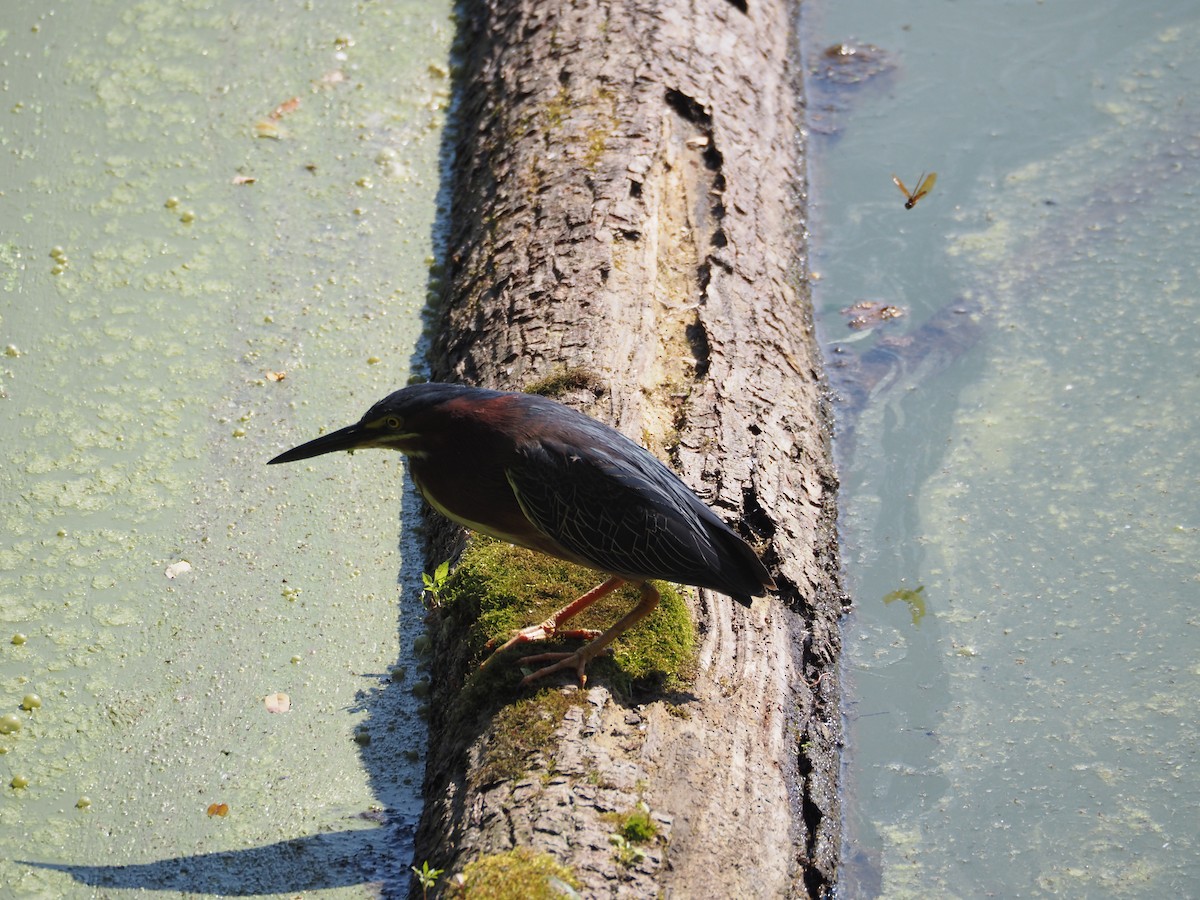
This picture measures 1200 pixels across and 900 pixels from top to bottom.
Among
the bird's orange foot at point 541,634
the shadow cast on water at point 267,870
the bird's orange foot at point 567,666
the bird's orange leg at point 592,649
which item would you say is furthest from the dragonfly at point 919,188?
the shadow cast on water at point 267,870

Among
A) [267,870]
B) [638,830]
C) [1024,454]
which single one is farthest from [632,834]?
[1024,454]

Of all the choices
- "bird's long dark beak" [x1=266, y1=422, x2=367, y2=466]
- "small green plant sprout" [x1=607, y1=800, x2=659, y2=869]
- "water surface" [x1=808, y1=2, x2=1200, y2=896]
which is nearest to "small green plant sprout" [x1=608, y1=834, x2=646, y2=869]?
"small green plant sprout" [x1=607, y1=800, x2=659, y2=869]

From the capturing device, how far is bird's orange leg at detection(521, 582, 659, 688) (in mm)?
2965

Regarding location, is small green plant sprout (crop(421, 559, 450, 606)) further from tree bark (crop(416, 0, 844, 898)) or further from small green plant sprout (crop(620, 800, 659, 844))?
small green plant sprout (crop(620, 800, 659, 844))

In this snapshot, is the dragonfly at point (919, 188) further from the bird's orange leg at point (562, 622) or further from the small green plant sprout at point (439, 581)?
the small green plant sprout at point (439, 581)

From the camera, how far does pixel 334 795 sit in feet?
10.6

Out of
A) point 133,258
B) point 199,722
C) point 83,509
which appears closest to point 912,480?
point 199,722

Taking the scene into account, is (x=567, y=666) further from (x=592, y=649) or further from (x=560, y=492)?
(x=560, y=492)

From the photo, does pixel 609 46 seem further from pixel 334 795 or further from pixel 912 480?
pixel 334 795

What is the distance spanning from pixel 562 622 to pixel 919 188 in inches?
139

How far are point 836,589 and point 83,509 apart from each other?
262 centimetres

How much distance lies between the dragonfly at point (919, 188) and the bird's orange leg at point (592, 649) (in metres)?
2.98

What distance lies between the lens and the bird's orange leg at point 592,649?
2.96 m

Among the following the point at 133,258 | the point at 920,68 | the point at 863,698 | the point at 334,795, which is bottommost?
the point at 334,795
